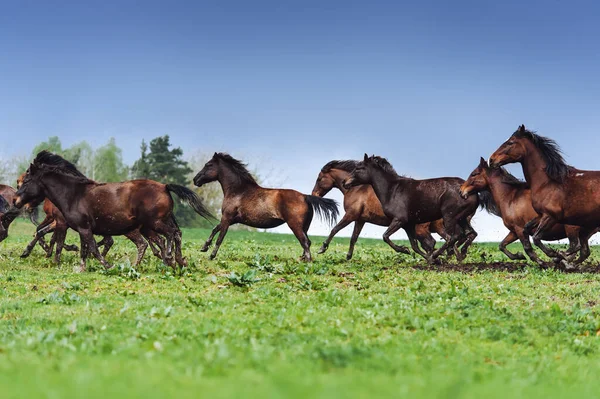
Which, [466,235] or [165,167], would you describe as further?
[165,167]

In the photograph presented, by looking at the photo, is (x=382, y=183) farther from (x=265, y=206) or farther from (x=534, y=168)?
(x=534, y=168)

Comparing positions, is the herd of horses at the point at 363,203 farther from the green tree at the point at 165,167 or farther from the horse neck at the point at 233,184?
the green tree at the point at 165,167

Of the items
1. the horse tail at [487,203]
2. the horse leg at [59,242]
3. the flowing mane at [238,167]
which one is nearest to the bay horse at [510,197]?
the horse tail at [487,203]

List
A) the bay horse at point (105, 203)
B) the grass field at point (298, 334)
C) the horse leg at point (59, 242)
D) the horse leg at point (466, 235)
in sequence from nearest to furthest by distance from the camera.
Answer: the grass field at point (298, 334) → the bay horse at point (105, 203) → the horse leg at point (59, 242) → the horse leg at point (466, 235)

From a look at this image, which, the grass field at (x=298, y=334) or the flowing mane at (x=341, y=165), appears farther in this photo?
the flowing mane at (x=341, y=165)

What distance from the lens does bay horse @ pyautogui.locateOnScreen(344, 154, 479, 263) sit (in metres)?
20.1

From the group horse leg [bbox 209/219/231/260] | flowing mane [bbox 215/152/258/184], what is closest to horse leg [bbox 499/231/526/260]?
flowing mane [bbox 215/152/258/184]

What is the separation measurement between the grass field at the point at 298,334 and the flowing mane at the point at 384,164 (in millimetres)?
4470

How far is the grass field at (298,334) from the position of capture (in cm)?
603

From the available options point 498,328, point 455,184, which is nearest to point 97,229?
point 455,184

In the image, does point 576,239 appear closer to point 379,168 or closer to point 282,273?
point 379,168

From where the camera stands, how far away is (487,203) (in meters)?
21.6

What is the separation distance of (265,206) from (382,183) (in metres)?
3.44

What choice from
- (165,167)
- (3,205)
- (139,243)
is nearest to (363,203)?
(139,243)
